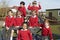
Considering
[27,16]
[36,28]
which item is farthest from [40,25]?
[27,16]

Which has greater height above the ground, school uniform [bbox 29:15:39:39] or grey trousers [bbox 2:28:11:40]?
school uniform [bbox 29:15:39:39]

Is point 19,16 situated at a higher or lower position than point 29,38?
higher

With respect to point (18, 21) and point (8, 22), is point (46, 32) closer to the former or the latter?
point (18, 21)

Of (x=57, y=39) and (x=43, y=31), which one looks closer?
(x=43, y=31)

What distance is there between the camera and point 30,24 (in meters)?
10.2

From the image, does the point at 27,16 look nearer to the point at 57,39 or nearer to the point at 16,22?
the point at 16,22

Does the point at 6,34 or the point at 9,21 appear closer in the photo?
the point at 9,21

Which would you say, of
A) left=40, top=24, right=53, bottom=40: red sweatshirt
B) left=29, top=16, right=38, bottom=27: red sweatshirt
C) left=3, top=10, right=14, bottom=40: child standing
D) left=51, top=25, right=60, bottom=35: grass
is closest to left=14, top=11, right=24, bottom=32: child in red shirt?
left=3, top=10, right=14, bottom=40: child standing

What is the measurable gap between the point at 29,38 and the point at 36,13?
2303 mm

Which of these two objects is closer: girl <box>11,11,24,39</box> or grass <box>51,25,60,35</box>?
girl <box>11,11,24,39</box>

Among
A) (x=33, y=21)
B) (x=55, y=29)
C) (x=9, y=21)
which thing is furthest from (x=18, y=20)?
(x=55, y=29)

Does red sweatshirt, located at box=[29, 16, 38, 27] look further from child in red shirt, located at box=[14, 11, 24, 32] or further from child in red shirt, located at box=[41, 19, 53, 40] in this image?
child in red shirt, located at box=[41, 19, 53, 40]

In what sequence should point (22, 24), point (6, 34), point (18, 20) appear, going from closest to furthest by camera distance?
point (22, 24) < point (18, 20) < point (6, 34)

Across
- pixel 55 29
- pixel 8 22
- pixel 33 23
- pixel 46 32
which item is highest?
pixel 8 22
